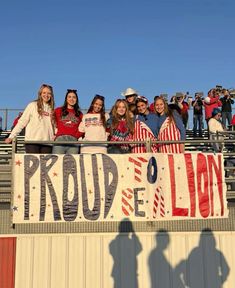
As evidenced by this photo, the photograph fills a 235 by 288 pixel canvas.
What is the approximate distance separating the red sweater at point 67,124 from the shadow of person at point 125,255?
150 centimetres

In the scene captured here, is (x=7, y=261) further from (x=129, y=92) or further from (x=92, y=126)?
(x=129, y=92)

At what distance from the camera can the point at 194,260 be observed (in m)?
5.44

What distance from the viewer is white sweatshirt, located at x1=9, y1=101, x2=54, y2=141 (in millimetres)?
5773

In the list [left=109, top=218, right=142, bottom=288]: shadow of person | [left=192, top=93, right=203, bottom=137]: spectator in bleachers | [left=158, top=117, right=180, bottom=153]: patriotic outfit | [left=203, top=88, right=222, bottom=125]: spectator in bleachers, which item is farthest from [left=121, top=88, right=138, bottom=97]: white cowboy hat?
[left=192, top=93, right=203, bottom=137]: spectator in bleachers

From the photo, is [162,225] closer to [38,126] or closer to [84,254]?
[84,254]

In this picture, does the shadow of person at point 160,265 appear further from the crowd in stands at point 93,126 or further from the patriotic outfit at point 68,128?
the patriotic outfit at point 68,128

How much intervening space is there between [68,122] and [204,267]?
9.23ft

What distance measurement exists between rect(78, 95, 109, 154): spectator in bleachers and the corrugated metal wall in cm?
126

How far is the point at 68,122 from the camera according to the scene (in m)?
5.90

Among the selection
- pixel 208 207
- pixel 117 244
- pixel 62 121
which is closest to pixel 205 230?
pixel 208 207

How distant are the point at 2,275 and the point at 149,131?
292 centimetres

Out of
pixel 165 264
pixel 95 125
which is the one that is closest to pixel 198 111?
pixel 95 125

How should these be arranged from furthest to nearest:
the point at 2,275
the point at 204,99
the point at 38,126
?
the point at 204,99 < the point at 38,126 < the point at 2,275

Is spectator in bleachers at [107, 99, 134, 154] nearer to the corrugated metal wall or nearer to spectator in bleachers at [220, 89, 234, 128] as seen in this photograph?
the corrugated metal wall
